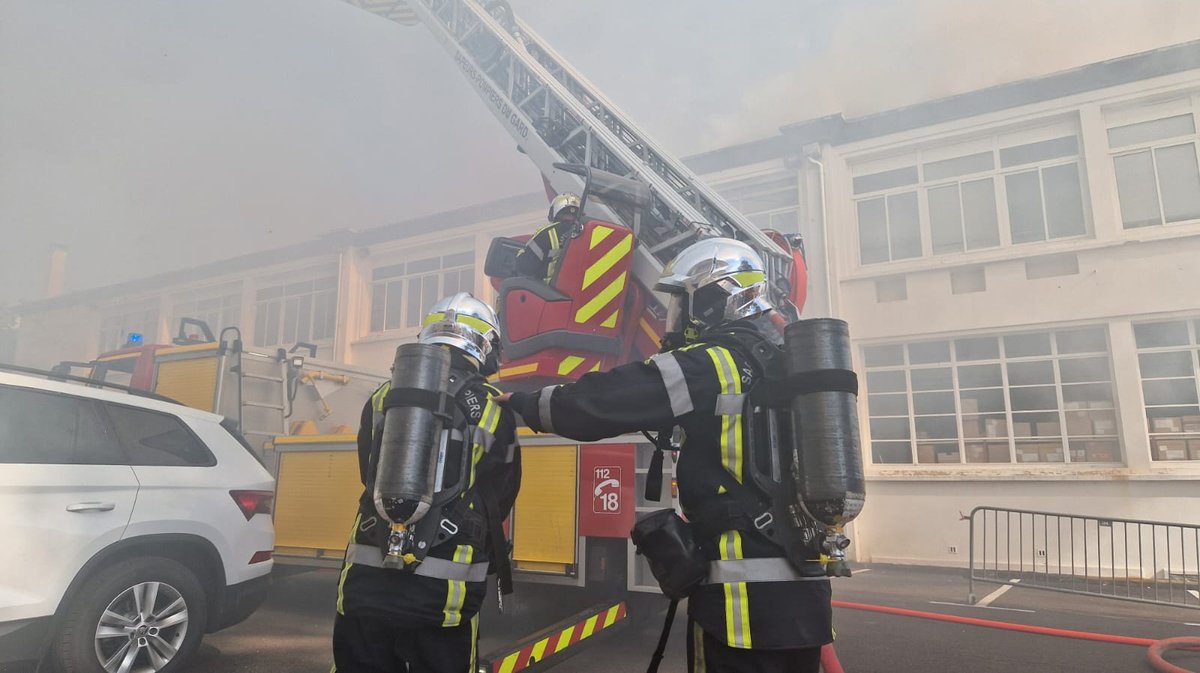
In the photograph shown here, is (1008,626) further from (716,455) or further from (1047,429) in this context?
(1047,429)

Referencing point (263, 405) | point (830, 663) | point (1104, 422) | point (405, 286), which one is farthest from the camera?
point (405, 286)

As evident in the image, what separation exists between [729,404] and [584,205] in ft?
9.23

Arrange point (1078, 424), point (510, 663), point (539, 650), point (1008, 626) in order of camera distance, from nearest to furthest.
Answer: point (510, 663) → point (539, 650) → point (1008, 626) → point (1078, 424)

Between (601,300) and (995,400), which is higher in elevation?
(601,300)

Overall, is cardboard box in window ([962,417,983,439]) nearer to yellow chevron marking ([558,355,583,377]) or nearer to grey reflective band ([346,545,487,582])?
yellow chevron marking ([558,355,583,377])

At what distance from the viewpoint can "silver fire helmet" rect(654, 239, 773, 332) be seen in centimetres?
214

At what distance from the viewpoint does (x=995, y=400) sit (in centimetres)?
922

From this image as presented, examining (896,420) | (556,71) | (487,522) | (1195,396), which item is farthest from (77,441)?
(1195,396)

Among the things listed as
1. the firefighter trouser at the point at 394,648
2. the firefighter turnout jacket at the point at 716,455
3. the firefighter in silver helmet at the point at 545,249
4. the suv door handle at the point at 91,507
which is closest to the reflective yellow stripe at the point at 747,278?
the firefighter turnout jacket at the point at 716,455

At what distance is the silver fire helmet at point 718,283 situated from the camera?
2145 millimetres

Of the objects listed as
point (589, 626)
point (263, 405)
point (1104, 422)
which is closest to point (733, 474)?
point (589, 626)

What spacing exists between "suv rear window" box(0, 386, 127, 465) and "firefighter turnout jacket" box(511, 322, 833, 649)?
95.0 inches

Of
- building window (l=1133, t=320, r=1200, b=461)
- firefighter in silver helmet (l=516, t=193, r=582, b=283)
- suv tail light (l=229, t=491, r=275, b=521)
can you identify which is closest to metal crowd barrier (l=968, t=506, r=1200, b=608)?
building window (l=1133, t=320, r=1200, b=461)

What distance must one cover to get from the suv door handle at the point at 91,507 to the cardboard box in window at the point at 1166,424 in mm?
10129
